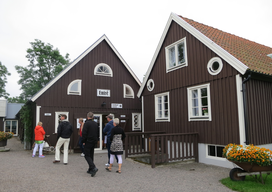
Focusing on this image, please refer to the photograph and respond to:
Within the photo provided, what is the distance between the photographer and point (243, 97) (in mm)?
8109

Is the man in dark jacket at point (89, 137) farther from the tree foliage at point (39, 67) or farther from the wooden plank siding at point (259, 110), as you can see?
the tree foliage at point (39, 67)

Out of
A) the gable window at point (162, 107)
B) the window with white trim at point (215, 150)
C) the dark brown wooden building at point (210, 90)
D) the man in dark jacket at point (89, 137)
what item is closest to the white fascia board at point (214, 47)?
the dark brown wooden building at point (210, 90)

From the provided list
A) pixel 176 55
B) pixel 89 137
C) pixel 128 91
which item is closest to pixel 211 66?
pixel 176 55

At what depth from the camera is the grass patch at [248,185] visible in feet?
17.9

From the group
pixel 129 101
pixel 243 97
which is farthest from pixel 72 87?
pixel 243 97

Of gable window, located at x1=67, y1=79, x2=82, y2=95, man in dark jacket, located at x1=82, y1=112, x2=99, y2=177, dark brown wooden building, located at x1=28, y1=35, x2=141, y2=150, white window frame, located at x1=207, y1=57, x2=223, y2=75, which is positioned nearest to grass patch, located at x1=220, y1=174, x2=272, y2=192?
man in dark jacket, located at x1=82, y1=112, x2=99, y2=177

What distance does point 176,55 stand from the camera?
11.4 meters

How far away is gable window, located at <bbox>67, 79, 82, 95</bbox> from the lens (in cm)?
1409

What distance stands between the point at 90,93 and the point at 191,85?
6893 mm

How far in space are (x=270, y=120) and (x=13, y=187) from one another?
8.71 meters

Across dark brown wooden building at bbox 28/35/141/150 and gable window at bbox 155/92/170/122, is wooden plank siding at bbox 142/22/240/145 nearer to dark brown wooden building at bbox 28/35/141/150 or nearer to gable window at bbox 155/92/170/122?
gable window at bbox 155/92/170/122

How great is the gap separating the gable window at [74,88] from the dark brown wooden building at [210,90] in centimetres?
494

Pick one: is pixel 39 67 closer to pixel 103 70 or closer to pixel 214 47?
pixel 103 70

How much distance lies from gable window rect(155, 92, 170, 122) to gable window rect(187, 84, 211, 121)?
5.20ft
